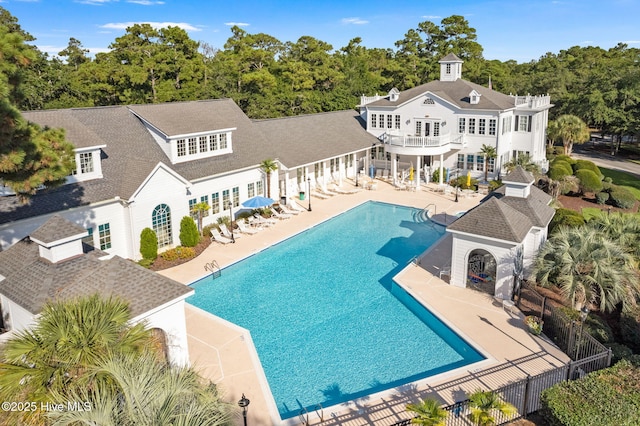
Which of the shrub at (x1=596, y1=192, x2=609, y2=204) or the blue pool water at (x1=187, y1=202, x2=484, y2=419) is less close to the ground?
the shrub at (x1=596, y1=192, x2=609, y2=204)

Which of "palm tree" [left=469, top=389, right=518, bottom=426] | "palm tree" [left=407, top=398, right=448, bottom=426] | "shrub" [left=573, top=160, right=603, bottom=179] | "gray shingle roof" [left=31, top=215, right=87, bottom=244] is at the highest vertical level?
"gray shingle roof" [left=31, top=215, right=87, bottom=244]

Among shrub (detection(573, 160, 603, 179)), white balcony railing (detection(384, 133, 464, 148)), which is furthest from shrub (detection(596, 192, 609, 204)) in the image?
white balcony railing (detection(384, 133, 464, 148))

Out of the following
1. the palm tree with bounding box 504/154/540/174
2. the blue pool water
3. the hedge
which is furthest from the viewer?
the palm tree with bounding box 504/154/540/174

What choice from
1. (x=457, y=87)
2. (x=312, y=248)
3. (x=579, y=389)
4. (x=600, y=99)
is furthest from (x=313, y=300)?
(x=600, y=99)

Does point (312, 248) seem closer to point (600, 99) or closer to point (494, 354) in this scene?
point (494, 354)

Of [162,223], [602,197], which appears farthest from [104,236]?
[602,197]

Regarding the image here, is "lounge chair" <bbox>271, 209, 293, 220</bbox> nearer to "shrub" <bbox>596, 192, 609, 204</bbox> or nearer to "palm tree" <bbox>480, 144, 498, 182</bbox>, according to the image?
"palm tree" <bbox>480, 144, 498, 182</bbox>
